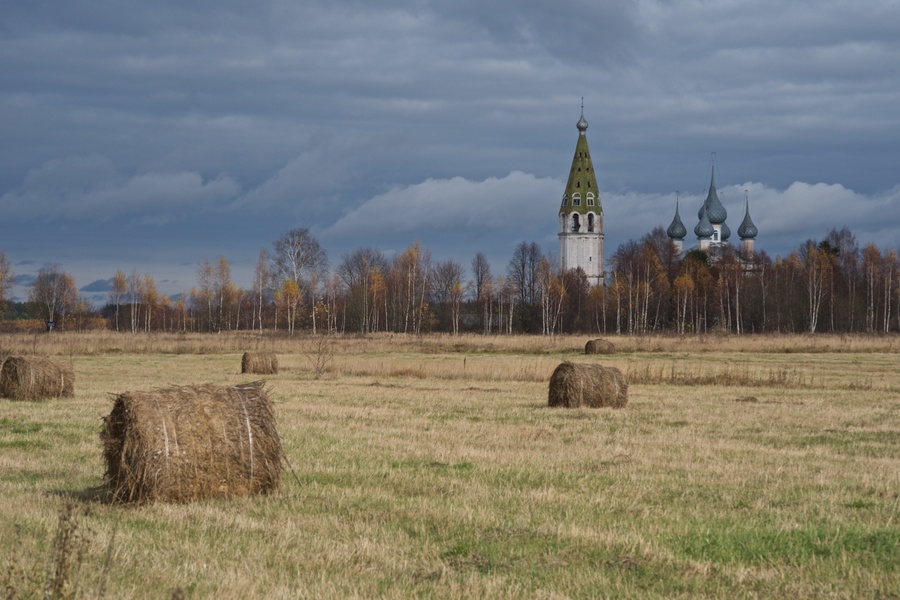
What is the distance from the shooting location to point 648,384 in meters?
33.0

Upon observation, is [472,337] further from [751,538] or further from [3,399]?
[751,538]

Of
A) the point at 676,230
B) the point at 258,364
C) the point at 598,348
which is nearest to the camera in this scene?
the point at 258,364

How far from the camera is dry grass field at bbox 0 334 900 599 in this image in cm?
784

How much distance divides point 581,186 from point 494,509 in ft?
502

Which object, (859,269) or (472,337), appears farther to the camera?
(859,269)

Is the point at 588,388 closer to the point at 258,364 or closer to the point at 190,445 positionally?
the point at 190,445

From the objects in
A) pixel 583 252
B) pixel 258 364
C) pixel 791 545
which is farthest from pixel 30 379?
pixel 583 252

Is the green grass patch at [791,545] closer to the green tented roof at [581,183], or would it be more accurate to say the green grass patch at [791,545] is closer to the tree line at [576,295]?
the tree line at [576,295]

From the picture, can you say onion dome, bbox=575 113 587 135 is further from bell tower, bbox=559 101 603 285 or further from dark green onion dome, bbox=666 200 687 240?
dark green onion dome, bbox=666 200 687 240

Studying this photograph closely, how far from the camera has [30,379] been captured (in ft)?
81.9

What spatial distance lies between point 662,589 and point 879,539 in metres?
2.92

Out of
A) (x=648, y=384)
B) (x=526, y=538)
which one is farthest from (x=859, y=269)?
(x=526, y=538)

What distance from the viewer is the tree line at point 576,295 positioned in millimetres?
106500

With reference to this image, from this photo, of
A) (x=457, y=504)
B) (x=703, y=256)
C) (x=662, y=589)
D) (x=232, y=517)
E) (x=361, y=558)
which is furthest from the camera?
(x=703, y=256)
